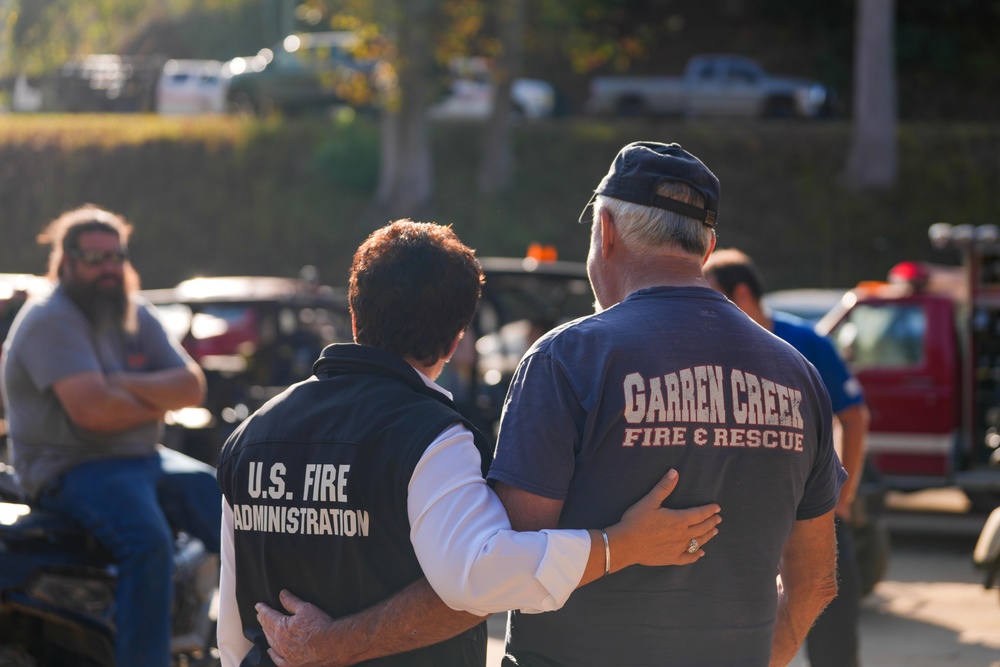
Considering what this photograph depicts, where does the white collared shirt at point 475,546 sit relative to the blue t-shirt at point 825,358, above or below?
above

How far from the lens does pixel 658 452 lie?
251cm

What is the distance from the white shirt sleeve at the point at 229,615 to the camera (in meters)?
2.77

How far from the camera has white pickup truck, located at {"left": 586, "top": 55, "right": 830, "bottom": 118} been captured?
28.4 metres

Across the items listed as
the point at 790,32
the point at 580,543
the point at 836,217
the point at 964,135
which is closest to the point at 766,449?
the point at 580,543

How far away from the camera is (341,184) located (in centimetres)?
2520

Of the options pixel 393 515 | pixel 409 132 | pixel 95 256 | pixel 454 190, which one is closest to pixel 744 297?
pixel 95 256

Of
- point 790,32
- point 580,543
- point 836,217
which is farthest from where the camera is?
point 790,32

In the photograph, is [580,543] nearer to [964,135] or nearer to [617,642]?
[617,642]

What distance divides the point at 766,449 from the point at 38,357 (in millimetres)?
2767

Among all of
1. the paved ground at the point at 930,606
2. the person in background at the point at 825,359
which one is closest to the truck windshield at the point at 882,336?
the paved ground at the point at 930,606

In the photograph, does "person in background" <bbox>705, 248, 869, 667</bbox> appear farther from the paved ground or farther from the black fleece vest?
the black fleece vest

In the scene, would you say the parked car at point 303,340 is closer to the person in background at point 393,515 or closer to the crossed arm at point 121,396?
the crossed arm at point 121,396

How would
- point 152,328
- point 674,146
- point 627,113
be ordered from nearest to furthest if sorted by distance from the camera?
1. point 674,146
2. point 152,328
3. point 627,113

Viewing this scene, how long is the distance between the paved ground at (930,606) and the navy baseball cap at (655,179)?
4.24 m
